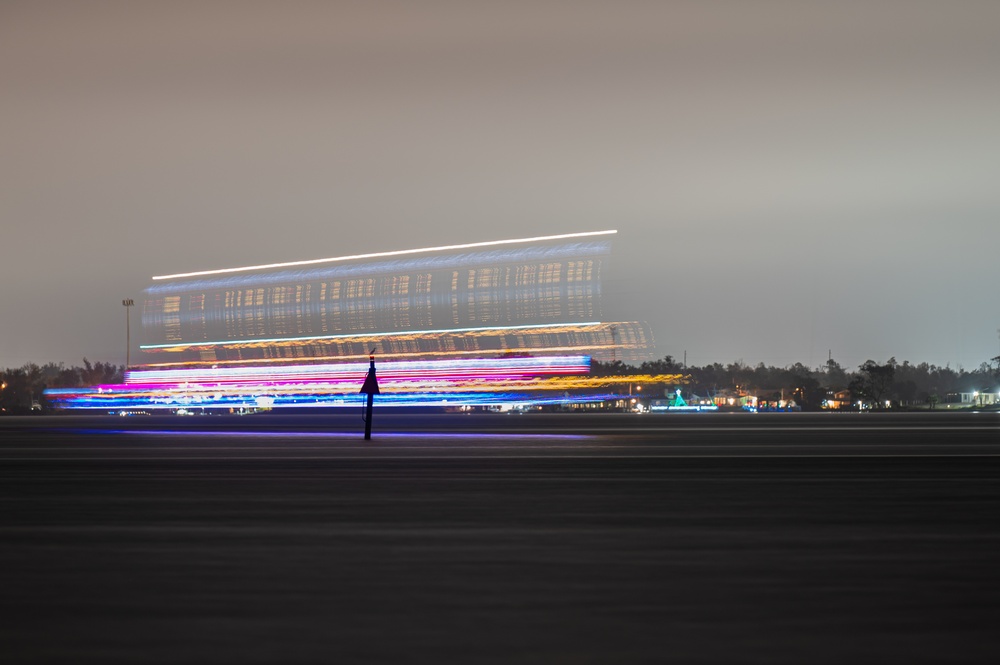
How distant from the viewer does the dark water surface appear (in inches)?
222

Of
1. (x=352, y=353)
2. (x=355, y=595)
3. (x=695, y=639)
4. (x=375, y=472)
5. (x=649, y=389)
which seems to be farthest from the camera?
(x=649, y=389)

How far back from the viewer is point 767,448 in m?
27.1

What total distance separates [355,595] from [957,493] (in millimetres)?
8970

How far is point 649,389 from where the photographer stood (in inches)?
6973

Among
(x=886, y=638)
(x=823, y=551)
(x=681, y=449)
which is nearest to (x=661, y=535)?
(x=823, y=551)

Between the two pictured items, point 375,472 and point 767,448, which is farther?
point 767,448

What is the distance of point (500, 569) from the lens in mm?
7973

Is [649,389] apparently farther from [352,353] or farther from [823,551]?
[823,551]

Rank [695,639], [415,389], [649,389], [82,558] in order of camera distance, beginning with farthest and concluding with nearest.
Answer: [649,389]
[415,389]
[82,558]
[695,639]

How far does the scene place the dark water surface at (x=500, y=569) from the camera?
5633 millimetres

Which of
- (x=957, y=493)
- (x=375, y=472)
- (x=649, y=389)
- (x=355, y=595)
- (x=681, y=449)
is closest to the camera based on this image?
(x=355, y=595)

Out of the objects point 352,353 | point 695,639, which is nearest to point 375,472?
point 695,639

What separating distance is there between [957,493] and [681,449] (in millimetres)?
12882

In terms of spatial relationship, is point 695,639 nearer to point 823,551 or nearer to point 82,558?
point 823,551
